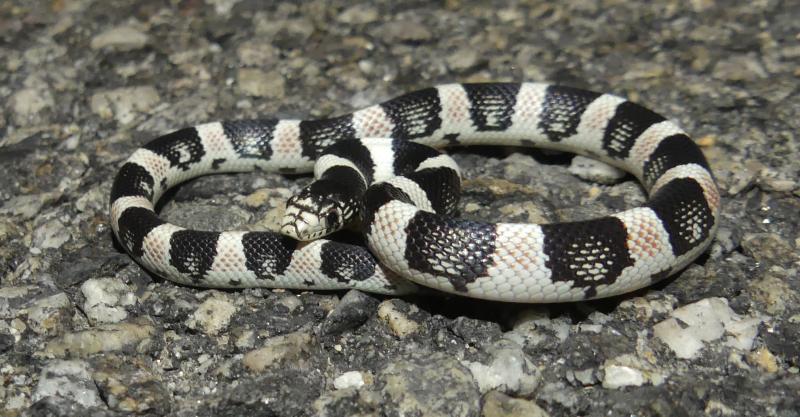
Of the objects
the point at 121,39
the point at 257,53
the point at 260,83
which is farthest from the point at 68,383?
the point at 121,39

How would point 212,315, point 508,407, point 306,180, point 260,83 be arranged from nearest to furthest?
point 508,407 < point 212,315 < point 306,180 < point 260,83

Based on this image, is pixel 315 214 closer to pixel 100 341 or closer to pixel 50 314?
pixel 100 341

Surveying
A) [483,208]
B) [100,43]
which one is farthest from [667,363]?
[100,43]

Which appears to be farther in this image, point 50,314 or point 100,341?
point 50,314

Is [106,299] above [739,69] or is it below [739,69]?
below

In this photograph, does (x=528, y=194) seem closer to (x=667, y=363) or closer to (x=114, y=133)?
(x=667, y=363)

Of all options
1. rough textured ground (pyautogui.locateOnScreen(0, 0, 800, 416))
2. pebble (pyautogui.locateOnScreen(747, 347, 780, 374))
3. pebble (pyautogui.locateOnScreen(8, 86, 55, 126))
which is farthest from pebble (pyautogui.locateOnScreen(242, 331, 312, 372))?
pebble (pyautogui.locateOnScreen(8, 86, 55, 126))
